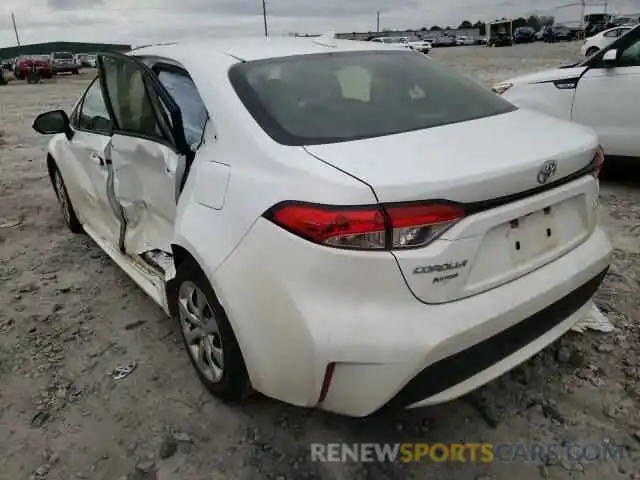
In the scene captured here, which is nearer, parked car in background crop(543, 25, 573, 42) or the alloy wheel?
the alloy wheel

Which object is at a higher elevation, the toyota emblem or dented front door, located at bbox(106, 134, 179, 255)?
the toyota emblem

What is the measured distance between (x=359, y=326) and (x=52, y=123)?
304 cm

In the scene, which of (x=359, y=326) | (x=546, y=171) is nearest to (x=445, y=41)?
(x=546, y=171)

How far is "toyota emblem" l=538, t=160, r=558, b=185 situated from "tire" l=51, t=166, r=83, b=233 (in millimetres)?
3717

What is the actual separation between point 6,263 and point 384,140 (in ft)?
11.3

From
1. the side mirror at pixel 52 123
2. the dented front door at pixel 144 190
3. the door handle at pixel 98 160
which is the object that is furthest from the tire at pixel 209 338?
the side mirror at pixel 52 123

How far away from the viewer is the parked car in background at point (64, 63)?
130ft

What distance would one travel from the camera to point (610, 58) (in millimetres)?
5062

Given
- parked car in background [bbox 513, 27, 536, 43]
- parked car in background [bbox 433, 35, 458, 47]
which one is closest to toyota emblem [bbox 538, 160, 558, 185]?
parked car in background [bbox 513, 27, 536, 43]

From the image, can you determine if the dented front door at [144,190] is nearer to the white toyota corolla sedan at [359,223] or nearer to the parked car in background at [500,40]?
the white toyota corolla sedan at [359,223]

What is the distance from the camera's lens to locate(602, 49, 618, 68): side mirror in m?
5.03

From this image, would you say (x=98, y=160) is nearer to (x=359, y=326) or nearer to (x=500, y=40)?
(x=359, y=326)

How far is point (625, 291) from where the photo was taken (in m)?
3.32

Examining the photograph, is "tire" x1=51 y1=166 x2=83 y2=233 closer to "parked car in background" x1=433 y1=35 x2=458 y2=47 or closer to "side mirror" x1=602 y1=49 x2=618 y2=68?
"side mirror" x1=602 y1=49 x2=618 y2=68
